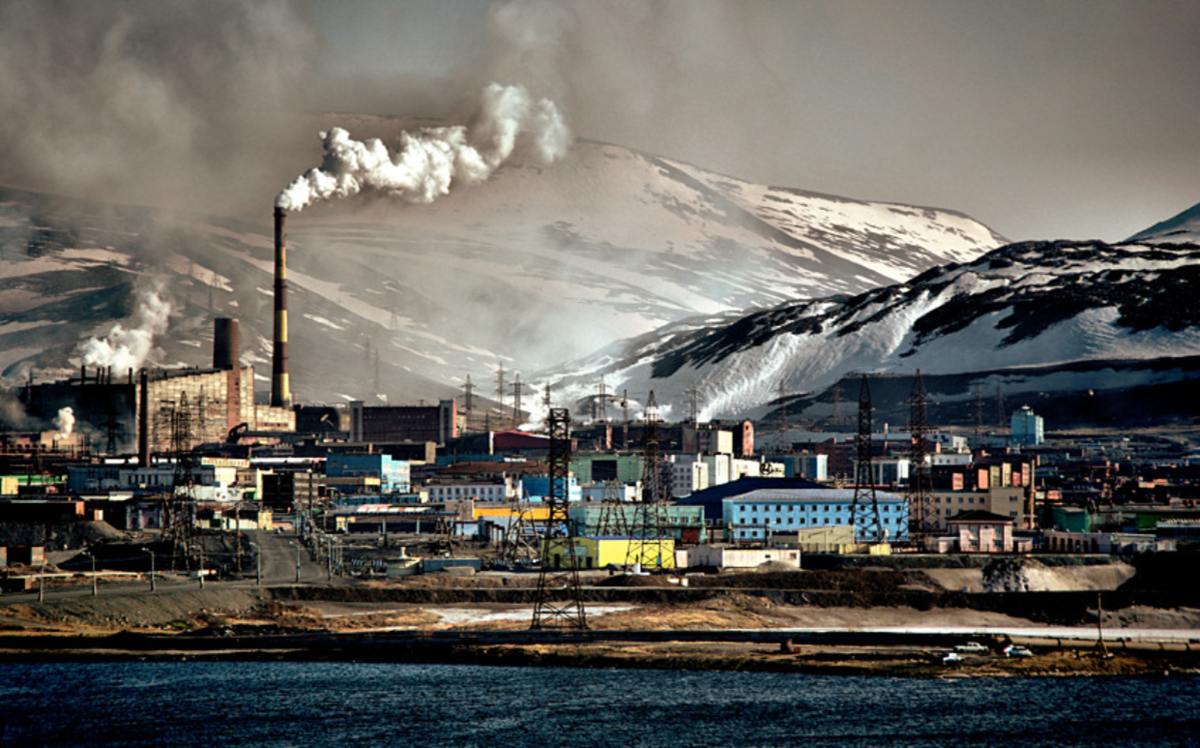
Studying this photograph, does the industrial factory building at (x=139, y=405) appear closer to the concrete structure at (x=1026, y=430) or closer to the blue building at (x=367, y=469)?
the blue building at (x=367, y=469)

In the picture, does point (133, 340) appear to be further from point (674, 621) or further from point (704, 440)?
point (674, 621)

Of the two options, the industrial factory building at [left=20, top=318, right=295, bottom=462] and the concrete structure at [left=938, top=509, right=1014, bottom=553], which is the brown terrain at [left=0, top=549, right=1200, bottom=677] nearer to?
the concrete structure at [left=938, top=509, right=1014, bottom=553]

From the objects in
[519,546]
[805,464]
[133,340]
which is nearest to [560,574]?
[519,546]

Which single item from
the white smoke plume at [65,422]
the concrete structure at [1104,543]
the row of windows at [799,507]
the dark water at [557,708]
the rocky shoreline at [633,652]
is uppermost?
the white smoke plume at [65,422]

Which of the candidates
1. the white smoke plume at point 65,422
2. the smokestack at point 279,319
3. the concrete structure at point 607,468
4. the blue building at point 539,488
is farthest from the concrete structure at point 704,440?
the white smoke plume at point 65,422

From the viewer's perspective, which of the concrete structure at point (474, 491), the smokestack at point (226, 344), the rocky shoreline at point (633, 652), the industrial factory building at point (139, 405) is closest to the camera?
the rocky shoreline at point (633, 652)
